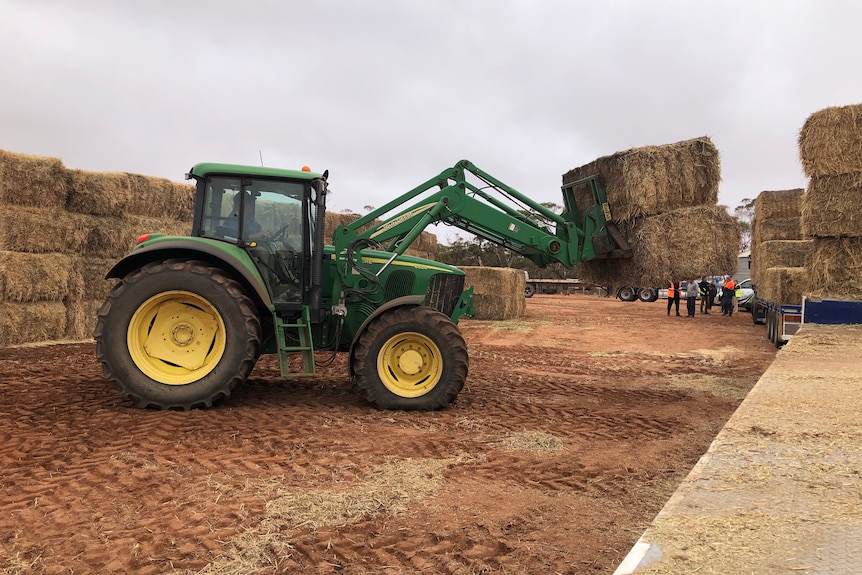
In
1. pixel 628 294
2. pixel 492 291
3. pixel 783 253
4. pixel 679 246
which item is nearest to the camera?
pixel 679 246

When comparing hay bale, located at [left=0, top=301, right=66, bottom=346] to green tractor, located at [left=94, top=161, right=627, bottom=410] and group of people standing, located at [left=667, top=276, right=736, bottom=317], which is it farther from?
group of people standing, located at [left=667, top=276, right=736, bottom=317]

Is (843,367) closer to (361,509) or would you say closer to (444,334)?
(444,334)

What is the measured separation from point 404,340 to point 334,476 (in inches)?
84.3

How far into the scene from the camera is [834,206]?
28.4 ft

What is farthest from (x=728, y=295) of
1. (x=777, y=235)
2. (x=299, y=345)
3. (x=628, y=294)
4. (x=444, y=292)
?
(x=299, y=345)

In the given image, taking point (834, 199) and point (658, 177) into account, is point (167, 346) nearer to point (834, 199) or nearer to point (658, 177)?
point (658, 177)

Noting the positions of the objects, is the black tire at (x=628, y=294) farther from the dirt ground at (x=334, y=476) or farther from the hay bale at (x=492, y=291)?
the dirt ground at (x=334, y=476)

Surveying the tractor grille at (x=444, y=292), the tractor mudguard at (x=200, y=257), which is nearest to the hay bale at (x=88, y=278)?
the tractor mudguard at (x=200, y=257)

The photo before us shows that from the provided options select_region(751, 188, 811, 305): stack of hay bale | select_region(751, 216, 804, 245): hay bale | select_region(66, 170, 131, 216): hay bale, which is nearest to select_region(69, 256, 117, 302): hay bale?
select_region(66, 170, 131, 216): hay bale

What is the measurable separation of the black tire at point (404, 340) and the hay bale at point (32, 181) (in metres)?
7.31

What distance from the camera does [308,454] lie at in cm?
456

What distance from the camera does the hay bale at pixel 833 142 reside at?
27.9 feet

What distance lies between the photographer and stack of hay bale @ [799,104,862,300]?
852cm

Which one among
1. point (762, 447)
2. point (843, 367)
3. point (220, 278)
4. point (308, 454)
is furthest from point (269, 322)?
point (843, 367)
